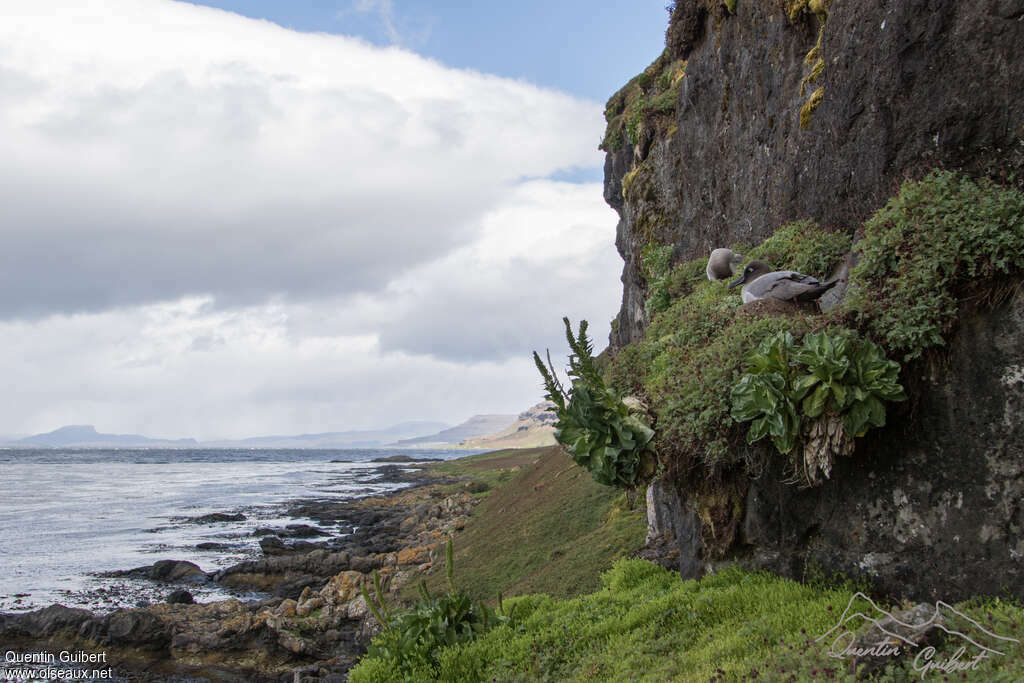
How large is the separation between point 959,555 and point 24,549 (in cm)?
3916

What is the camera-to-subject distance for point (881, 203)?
26.2ft

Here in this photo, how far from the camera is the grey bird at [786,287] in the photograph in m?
7.46

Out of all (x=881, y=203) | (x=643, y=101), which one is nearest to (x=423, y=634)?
(x=881, y=203)

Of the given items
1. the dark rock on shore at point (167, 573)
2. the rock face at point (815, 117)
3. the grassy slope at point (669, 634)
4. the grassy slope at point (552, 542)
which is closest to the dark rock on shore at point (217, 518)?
the dark rock on shore at point (167, 573)

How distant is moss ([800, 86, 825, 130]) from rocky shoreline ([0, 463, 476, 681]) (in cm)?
1285

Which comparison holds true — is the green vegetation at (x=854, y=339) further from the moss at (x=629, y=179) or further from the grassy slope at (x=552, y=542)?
the moss at (x=629, y=179)

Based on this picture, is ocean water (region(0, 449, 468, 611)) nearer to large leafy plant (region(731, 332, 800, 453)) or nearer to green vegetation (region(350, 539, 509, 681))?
green vegetation (region(350, 539, 509, 681))

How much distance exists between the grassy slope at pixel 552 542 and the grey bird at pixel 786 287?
213 inches

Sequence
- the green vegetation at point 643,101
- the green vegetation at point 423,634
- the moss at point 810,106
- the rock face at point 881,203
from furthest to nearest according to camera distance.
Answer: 1. the green vegetation at point 643,101
2. the moss at point 810,106
3. the green vegetation at point 423,634
4. the rock face at point 881,203

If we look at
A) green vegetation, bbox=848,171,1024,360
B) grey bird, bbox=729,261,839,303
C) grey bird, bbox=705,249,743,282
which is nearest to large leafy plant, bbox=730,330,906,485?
green vegetation, bbox=848,171,1024,360

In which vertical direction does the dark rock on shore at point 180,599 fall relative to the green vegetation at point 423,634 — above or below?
below

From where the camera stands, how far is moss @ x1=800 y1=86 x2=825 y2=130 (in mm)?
9247

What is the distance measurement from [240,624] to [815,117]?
17.3 m

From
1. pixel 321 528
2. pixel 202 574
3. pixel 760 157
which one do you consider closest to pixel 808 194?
pixel 760 157
